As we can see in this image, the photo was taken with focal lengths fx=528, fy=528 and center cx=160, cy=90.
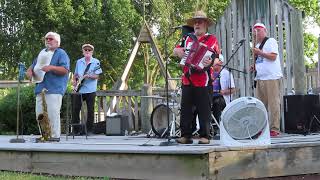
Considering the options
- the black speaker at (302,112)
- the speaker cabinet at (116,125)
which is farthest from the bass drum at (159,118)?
the black speaker at (302,112)

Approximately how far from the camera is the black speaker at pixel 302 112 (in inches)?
299

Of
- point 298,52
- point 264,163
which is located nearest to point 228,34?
point 298,52

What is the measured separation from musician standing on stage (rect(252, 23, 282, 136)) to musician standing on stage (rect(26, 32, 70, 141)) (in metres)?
2.68

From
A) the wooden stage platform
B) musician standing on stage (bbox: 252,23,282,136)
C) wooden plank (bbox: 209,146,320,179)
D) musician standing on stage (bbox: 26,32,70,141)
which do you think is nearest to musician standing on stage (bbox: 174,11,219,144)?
the wooden stage platform

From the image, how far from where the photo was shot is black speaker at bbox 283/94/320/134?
760 centimetres

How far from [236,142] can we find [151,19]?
20.5 metres

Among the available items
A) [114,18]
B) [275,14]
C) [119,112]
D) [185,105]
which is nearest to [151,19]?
[114,18]

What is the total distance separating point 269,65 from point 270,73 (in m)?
0.11

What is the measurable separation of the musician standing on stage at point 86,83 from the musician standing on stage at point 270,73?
2.99 meters

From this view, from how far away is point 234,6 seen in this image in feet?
29.8

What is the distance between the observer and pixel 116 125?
9.44 m

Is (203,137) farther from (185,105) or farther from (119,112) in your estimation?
(119,112)

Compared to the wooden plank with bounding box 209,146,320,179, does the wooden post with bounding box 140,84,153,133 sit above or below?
above

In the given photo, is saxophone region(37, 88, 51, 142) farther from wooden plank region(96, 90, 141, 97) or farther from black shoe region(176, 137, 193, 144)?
wooden plank region(96, 90, 141, 97)
